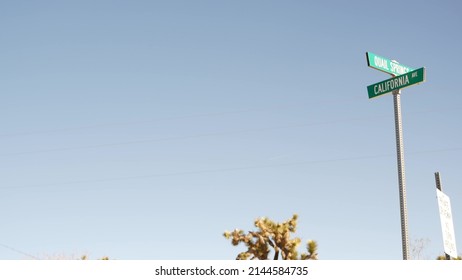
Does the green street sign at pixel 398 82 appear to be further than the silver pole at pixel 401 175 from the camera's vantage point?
Yes

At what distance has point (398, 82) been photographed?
13.6 metres

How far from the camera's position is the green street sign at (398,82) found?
13.5 meters

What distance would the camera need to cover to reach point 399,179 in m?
12.6

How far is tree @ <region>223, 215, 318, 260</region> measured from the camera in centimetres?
2384

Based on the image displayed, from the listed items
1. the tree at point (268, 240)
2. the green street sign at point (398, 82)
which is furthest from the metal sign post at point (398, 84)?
the tree at point (268, 240)

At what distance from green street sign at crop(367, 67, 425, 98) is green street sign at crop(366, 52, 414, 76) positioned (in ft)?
1.04

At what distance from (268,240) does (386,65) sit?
1234 centimetres

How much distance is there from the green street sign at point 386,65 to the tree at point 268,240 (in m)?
11.5

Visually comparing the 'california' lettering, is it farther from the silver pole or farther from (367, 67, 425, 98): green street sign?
the silver pole

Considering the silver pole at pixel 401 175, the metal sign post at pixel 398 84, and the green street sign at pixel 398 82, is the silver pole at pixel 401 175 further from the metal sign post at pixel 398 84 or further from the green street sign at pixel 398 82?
the green street sign at pixel 398 82
